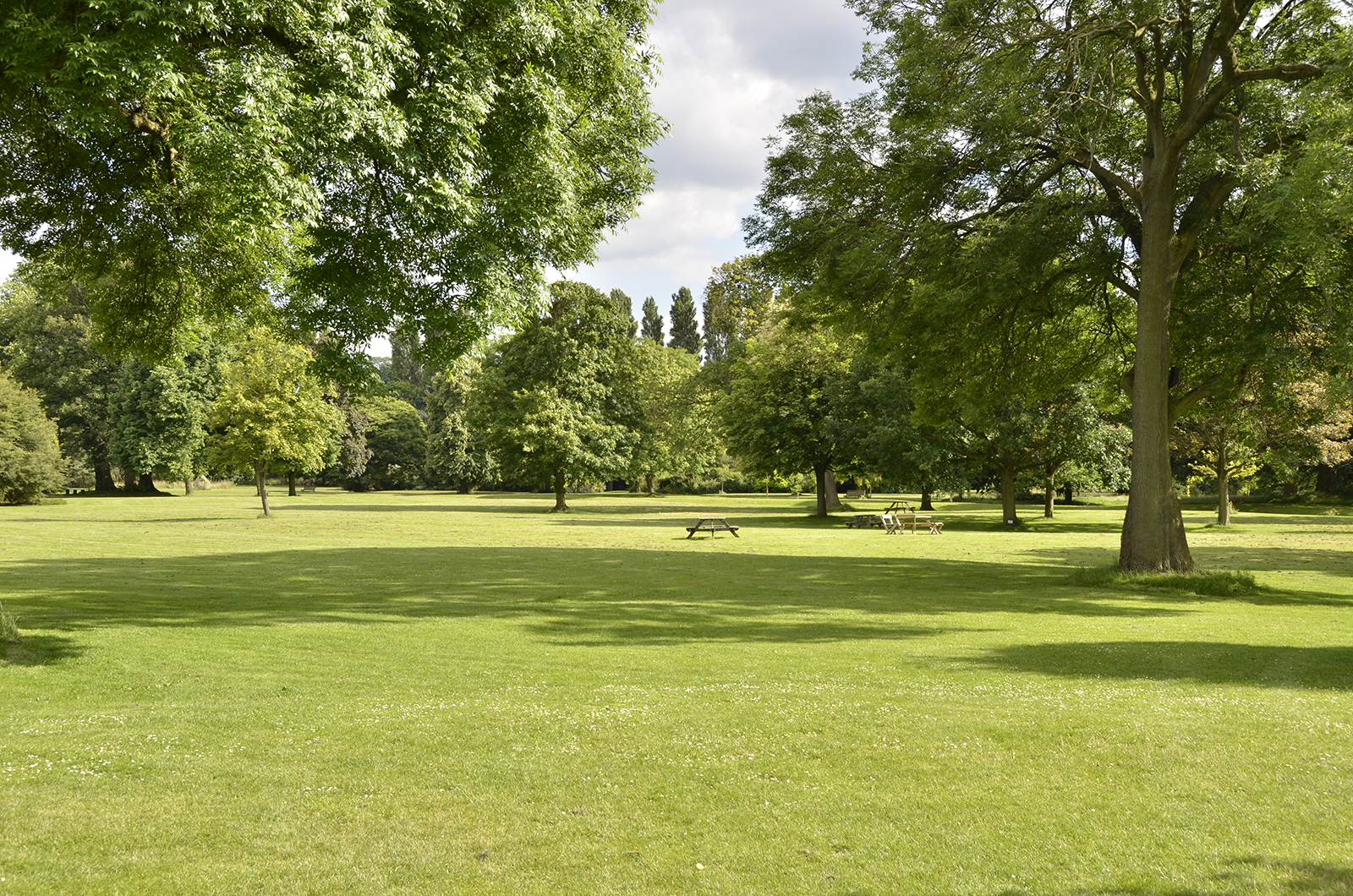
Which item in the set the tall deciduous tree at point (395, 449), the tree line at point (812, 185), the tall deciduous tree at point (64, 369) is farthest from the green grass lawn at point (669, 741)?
the tall deciduous tree at point (395, 449)

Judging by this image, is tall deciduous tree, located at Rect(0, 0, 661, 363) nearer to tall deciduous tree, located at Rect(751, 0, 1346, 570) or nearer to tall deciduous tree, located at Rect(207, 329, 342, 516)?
tall deciduous tree, located at Rect(751, 0, 1346, 570)

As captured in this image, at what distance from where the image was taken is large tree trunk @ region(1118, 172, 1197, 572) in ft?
58.2

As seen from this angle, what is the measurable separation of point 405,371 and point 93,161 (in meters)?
133

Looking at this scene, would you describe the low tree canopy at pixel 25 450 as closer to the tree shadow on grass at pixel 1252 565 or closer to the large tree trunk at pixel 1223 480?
the tree shadow on grass at pixel 1252 565

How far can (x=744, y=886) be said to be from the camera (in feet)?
14.3

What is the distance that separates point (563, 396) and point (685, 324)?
6551cm

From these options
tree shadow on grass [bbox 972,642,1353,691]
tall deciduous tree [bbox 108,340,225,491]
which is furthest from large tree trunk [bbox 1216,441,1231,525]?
tall deciduous tree [bbox 108,340,225,491]

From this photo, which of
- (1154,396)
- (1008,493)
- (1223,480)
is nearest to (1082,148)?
(1154,396)

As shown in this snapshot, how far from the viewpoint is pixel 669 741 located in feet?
22.1

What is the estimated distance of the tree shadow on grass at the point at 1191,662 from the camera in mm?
9273

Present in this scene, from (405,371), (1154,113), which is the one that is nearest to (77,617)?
(1154,113)

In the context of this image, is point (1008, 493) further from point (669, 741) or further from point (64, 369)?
point (64, 369)

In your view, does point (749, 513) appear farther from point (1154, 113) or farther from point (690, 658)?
point (690, 658)

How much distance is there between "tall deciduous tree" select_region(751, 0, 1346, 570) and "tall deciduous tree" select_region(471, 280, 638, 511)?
31949mm
